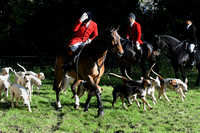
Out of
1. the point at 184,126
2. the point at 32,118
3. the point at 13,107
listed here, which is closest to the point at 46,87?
the point at 13,107

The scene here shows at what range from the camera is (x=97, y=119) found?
7199 millimetres

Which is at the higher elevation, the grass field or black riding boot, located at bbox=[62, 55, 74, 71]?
black riding boot, located at bbox=[62, 55, 74, 71]

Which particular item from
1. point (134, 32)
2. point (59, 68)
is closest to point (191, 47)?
point (134, 32)

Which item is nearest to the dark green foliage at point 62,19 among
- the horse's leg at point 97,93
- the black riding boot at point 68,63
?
the black riding boot at point 68,63

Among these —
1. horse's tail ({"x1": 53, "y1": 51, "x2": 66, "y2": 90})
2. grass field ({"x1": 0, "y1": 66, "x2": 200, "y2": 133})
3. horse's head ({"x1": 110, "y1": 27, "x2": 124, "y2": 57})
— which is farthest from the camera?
horse's tail ({"x1": 53, "y1": 51, "x2": 66, "y2": 90})

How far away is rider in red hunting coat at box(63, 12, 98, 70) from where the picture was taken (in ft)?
26.4

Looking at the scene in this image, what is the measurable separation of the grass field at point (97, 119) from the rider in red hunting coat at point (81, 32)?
1.45 metres

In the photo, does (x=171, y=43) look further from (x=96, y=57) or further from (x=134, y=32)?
(x=96, y=57)

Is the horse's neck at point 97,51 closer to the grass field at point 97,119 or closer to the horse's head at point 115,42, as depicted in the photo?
the horse's head at point 115,42

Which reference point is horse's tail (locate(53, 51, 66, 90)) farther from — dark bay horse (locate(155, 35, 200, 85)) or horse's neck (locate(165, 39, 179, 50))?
horse's neck (locate(165, 39, 179, 50))

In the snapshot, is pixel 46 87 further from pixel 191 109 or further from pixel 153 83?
pixel 191 109

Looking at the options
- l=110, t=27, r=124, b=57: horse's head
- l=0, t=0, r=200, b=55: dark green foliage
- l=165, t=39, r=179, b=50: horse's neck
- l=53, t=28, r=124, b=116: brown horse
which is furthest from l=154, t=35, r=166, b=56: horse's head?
l=0, t=0, r=200, b=55: dark green foliage

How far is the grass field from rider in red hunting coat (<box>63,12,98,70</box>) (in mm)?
1447

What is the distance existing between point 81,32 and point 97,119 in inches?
103
